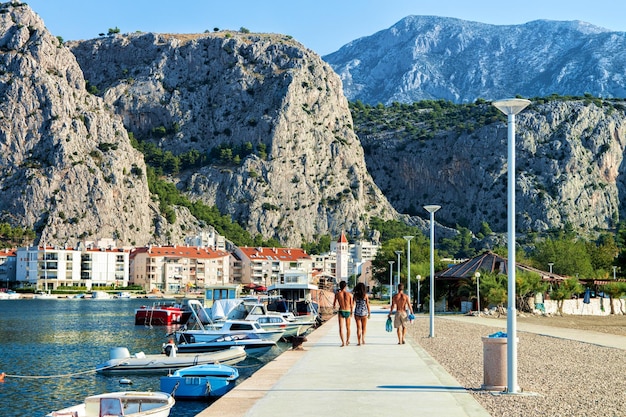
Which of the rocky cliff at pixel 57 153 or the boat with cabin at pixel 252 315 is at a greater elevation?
the rocky cliff at pixel 57 153

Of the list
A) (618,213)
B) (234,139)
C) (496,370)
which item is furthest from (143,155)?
(496,370)

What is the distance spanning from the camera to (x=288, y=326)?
154 feet

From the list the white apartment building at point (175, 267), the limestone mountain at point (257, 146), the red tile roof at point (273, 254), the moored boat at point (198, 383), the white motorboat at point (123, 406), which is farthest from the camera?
the limestone mountain at point (257, 146)

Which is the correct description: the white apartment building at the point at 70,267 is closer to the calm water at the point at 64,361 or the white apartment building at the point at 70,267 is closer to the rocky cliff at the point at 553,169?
the calm water at the point at 64,361

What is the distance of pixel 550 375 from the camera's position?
61.6 ft

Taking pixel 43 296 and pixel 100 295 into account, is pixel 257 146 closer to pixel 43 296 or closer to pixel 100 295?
pixel 100 295

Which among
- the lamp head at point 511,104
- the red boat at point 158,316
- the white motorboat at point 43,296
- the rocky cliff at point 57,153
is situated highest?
the rocky cliff at point 57,153

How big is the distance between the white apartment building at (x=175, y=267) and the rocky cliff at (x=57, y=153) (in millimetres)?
7520

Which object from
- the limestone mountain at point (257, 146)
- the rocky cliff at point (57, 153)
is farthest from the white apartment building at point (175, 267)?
the limestone mountain at point (257, 146)

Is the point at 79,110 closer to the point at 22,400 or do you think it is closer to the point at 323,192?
the point at 323,192

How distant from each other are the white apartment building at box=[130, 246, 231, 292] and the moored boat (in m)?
142

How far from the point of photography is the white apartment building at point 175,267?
16412 cm

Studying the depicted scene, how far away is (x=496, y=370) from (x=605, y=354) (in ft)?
39.8

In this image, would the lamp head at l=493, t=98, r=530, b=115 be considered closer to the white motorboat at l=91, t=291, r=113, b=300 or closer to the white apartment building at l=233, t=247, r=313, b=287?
the white motorboat at l=91, t=291, r=113, b=300
